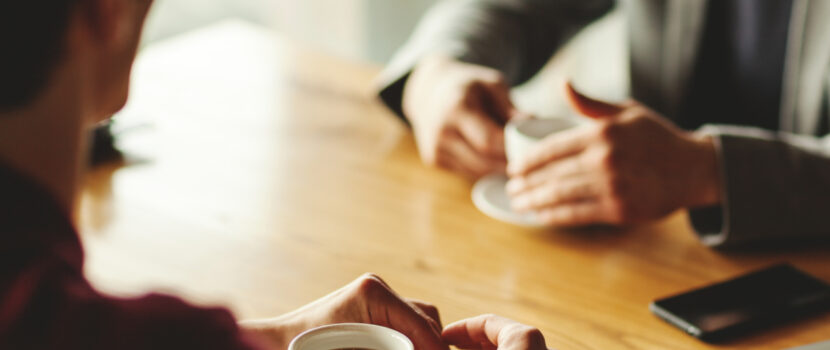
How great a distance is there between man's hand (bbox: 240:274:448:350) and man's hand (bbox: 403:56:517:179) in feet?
1.43

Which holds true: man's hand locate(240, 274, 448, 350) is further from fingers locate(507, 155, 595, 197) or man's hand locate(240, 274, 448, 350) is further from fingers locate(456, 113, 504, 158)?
fingers locate(456, 113, 504, 158)

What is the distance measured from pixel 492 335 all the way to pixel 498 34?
885 mm

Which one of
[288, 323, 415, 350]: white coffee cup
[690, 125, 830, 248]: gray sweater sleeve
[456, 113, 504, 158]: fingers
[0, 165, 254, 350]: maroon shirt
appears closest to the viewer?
[0, 165, 254, 350]: maroon shirt

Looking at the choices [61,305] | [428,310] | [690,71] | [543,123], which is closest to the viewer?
[61,305]

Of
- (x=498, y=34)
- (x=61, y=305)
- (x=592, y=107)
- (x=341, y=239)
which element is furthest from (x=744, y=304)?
(x=498, y=34)

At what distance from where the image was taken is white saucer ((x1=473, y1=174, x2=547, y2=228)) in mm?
946

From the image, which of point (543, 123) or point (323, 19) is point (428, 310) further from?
point (323, 19)

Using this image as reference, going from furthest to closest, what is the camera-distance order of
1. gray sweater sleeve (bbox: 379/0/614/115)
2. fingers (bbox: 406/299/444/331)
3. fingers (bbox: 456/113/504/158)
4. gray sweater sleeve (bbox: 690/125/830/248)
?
gray sweater sleeve (bbox: 379/0/614/115) → fingers (bbox: 456/113/504/158) → gray sweater sleeve (bbox: 690/125/830/248) → fingers (bbox: 406/299/444/331)

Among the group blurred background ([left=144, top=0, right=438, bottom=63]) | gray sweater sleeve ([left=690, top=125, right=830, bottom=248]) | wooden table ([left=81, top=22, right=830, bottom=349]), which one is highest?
gray sweater sleeve ([left=690, top=125, right=830, bottom=248])

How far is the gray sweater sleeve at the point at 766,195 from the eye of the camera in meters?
0.91

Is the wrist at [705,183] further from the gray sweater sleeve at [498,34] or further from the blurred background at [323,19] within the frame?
the blurred background at [323,19]

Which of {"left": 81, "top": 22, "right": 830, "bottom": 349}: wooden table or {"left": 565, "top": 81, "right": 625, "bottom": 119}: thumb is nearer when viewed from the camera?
{"left": 81, "top": 22, "right": 830, "bottom": 349}: wooden table

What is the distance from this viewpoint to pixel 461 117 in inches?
44.6

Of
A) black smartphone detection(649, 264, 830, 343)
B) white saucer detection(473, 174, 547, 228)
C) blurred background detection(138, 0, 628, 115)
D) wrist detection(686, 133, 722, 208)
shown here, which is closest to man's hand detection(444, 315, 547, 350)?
black smartphone detection(649, 264, 830, 343)
